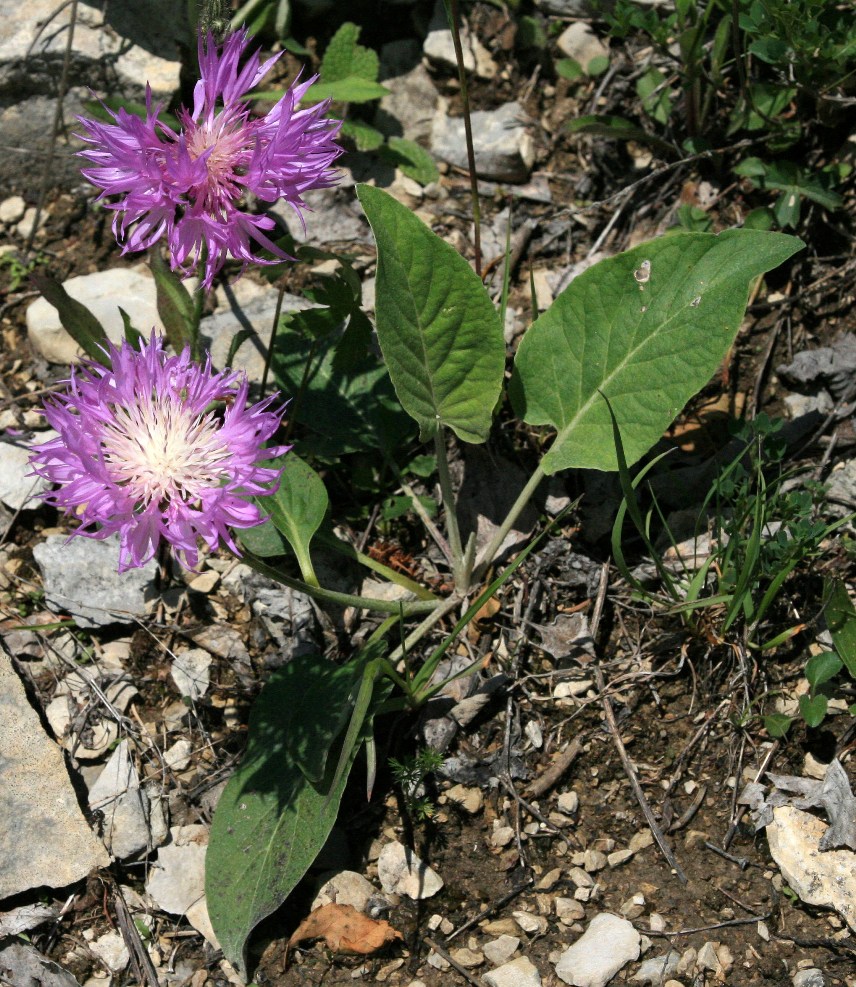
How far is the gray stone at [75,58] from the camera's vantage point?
11.0 ft

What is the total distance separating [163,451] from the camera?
201cm

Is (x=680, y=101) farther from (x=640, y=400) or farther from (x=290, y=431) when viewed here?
(x=290, y=431)

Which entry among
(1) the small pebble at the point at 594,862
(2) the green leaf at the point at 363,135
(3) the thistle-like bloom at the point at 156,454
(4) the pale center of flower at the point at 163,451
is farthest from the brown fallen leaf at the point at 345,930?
(2) the green leaf at the point at 363,135

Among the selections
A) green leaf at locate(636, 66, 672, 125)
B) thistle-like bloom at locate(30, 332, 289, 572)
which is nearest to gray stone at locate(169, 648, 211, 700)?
thistle-like bloom at locate(30, 332, 289, 572)

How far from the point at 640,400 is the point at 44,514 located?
6.11ft

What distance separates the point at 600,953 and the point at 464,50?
3075 mm

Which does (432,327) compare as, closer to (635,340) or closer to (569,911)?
(635,340)

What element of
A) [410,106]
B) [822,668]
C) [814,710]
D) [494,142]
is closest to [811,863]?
[814,710]

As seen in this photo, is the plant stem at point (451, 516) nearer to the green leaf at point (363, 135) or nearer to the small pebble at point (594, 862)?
the small pebble at point (594, 862)

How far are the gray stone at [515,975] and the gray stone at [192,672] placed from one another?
1.08 metres

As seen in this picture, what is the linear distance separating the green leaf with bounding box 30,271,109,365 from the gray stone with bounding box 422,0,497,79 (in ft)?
5.68

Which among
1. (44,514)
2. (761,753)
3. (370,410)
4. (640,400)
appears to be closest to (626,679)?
(761,753)

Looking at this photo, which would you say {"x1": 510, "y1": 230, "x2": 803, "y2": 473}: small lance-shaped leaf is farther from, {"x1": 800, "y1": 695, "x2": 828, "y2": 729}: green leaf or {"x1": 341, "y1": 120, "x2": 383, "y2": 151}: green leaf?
{"x1": 341, "y1": 120, "x2": 383, "y2": 151}: green leaf

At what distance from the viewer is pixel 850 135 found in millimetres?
2994
